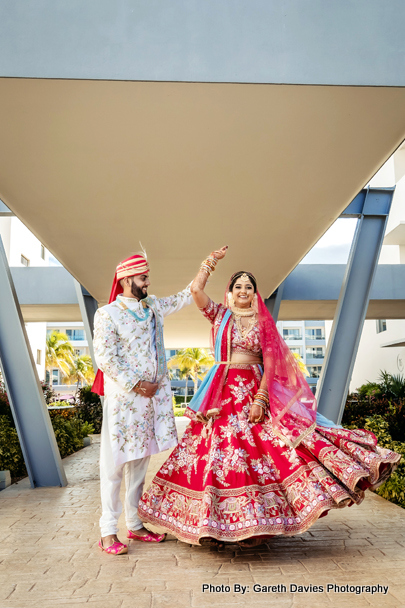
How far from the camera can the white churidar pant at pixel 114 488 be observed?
3334 millimetres

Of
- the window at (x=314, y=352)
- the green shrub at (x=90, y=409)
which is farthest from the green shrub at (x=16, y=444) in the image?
the window at (x=314, y=352)

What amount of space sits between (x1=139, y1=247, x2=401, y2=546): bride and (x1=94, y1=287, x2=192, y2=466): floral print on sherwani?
204 millimetres

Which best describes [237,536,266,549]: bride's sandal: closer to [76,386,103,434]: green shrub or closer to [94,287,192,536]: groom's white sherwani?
[94,287,192,536]: groom's white sherwani

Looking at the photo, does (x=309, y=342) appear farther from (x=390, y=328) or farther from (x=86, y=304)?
(x=86, y=304)

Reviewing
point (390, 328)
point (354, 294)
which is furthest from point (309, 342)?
point (354, 294)

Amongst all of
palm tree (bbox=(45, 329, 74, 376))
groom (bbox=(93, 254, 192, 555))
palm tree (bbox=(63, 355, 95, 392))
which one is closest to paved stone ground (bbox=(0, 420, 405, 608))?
groom (bbox=(93, 254, 192, 555))

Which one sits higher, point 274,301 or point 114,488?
point 274,301

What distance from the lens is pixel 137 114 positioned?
3422 millimetres

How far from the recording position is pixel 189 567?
9.76 ft

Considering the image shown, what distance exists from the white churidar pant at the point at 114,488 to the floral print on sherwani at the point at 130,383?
146 mm

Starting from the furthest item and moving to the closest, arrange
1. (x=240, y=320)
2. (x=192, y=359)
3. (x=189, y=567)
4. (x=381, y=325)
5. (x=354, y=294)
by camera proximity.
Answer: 1. (x=192, y=359)
2. (x=381, y=325)
3. (x=354, y=294)
4. (x=240, y=320)
5. (x=189, y=567)

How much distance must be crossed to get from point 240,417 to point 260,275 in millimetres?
4640

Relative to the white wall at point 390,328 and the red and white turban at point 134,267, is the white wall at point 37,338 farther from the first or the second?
the red and white turban at point 134,267

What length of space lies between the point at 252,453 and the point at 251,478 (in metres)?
0.17
